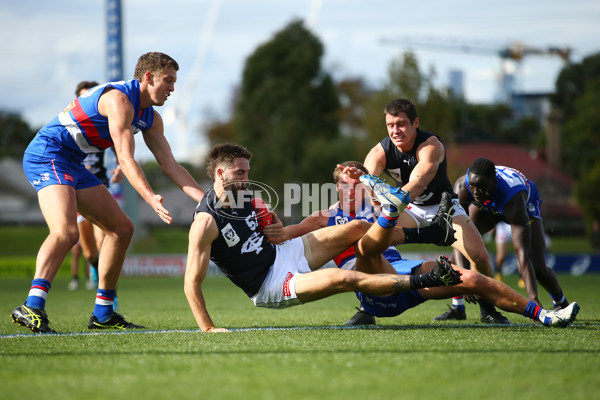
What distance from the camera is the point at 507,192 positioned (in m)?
7.05

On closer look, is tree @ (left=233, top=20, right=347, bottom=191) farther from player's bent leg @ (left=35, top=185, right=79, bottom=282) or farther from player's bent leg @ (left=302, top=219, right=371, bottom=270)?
player's bent leg @ (left=35, top=185, right=79, bottom=282)

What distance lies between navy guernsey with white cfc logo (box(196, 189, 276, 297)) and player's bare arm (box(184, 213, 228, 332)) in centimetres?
9

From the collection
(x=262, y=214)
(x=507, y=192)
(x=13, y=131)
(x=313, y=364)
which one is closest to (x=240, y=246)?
(x=262, y=214)

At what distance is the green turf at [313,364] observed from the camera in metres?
3.13

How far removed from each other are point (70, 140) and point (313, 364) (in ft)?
11.0

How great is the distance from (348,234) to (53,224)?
2557mm

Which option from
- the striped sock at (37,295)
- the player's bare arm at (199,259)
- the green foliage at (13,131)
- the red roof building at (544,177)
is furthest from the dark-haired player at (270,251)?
the green foliage at (13,131)

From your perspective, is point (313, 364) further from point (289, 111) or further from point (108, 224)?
point (289, 111)

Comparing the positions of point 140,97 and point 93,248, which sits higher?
point 140,97

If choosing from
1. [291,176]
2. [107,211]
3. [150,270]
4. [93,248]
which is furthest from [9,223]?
[107,211]

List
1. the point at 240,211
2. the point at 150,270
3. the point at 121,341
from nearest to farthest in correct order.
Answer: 1. the point at 121,341
2. the point at 240,211
3. the point at 150,270

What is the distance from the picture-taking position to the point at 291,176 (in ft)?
142

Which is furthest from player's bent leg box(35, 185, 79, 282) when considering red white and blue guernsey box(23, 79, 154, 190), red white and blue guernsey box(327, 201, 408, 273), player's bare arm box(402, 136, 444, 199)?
player's bare arm box(402, 136, 444, 199)

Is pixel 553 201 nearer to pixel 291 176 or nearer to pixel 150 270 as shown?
pixel 291 176
